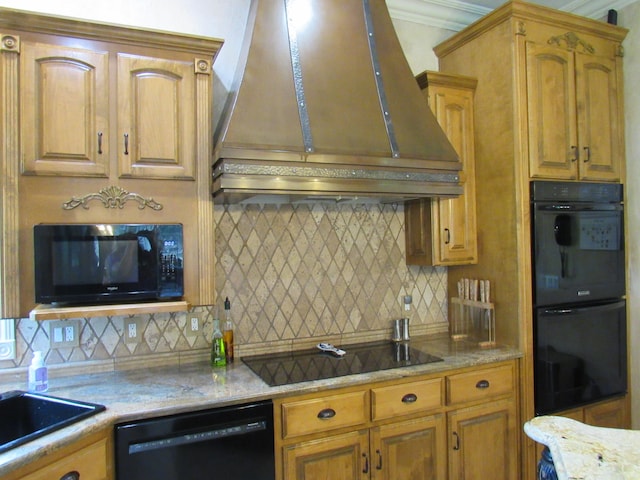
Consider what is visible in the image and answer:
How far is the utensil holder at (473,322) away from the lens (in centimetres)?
271

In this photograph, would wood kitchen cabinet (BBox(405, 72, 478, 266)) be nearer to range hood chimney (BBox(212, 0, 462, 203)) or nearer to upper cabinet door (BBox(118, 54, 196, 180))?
range hood chimney (BBox(212, 0, 462, 203))

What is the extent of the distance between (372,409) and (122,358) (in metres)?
1.27

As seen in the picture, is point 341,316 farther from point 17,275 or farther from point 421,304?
point 17,275

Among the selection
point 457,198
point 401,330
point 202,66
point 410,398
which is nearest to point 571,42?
point 457,198

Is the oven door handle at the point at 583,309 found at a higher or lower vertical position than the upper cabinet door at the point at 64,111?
lower

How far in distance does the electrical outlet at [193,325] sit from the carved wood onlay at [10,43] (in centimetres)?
143

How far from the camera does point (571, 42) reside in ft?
8.91

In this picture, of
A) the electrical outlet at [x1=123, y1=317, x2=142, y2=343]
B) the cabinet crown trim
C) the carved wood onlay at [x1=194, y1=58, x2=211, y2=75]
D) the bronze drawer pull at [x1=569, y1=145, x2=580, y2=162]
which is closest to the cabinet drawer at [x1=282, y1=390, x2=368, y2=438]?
the electrical outlet at [x1=123, y1=317, x2=142, y2=343]

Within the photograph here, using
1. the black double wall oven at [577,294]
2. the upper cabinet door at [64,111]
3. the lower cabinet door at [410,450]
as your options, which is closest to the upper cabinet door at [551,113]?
the black double wall oven at [577,294]

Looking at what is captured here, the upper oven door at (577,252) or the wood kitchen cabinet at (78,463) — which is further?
the upper oven door at (577,252)

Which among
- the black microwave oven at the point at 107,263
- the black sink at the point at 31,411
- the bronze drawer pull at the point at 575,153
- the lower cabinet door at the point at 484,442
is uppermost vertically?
the bronze drawer pull at the point at 575,153

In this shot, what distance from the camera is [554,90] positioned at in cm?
266

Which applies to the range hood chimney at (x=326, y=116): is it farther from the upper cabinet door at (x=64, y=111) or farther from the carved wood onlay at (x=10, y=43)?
the carved wood onlay at (x=10, y=43)

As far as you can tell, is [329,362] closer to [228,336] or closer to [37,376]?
[228,336]
